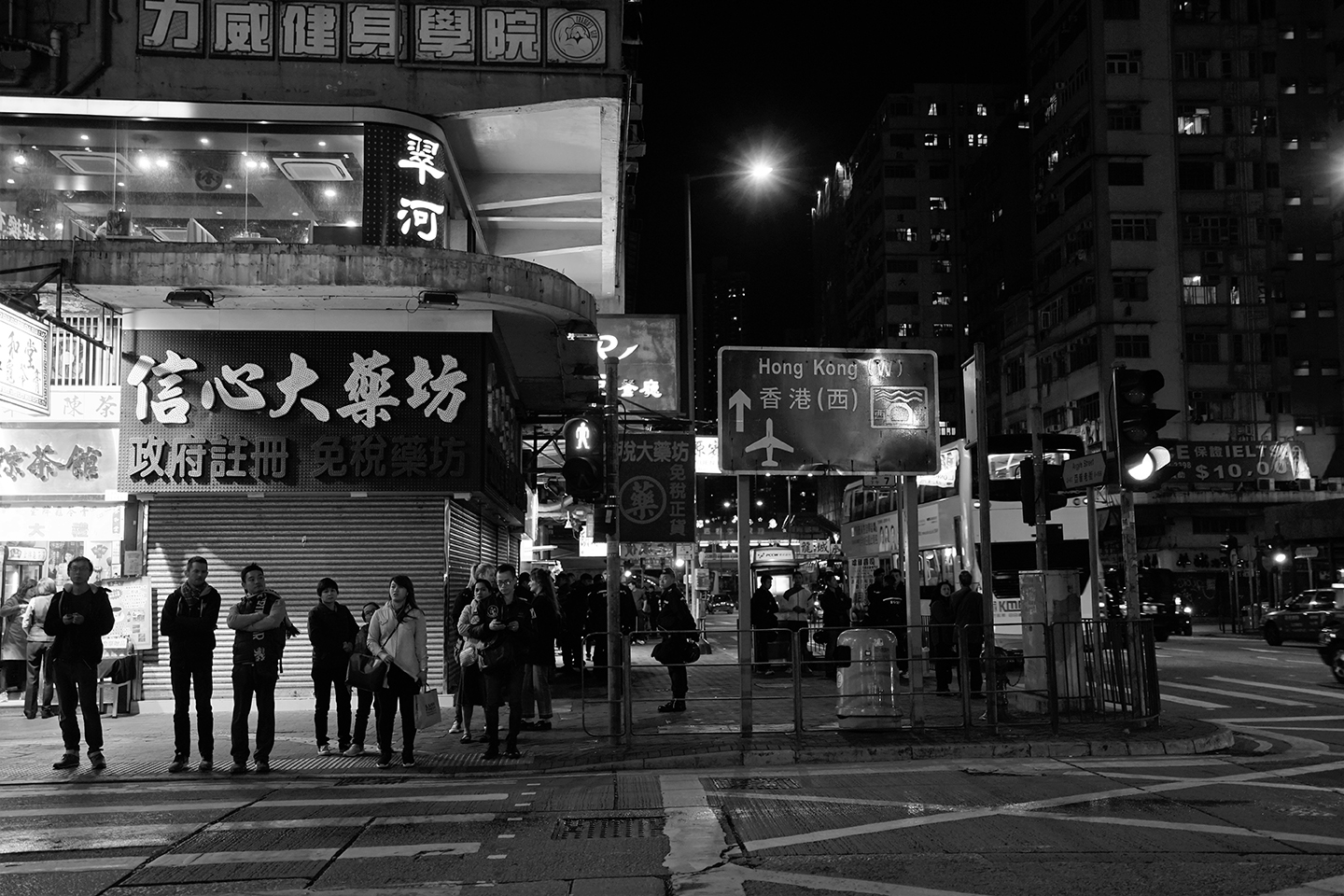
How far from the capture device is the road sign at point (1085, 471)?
41.5 ft

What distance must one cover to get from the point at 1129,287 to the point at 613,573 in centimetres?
5624

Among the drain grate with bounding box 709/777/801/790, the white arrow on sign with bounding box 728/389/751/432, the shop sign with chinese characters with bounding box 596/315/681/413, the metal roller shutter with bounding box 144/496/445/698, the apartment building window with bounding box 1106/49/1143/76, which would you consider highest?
the apartment building window with bounding box 1106/49/1143/76

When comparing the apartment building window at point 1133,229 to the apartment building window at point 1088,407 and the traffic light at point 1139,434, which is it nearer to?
the apartment building window at point 1088,407

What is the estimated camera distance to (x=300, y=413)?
1656 cm

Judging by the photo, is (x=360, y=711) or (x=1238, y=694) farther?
(x=1238, y=694)

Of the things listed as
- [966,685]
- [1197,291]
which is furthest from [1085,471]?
[1197,291]

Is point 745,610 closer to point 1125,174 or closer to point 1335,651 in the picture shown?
point 1335,651

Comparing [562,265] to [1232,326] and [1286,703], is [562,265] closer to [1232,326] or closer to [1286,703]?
[1286,703]

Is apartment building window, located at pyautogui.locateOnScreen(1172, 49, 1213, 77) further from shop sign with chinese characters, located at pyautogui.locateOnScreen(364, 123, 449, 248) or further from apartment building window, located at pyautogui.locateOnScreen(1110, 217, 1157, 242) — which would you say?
shop sign with chinese characters, located at pyautogui.locateOnScreen(364, 123, 449, 248)

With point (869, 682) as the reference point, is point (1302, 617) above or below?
below

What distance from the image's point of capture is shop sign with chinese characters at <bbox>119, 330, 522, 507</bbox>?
16.4 meters

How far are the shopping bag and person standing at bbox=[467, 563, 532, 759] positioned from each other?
96 centimetres

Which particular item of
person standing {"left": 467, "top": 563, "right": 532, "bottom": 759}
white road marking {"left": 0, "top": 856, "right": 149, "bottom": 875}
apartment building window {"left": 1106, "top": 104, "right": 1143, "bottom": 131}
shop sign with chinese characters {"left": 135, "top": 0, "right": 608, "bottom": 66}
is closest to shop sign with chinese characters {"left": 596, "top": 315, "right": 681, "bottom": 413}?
shop sign with chinese characters {"left": 135, "top": 0, "right": 608, "bottom": 66}

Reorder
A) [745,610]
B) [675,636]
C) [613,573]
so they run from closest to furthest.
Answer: [613,573] < [745,610] < [675,636]
